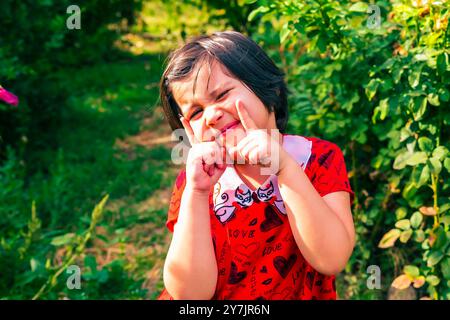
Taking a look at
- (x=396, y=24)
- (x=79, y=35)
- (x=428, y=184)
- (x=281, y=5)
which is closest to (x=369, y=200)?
(x=428, y=184)

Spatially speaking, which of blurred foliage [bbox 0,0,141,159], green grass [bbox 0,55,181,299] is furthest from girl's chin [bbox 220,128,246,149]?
blurred foliage [bbox 0,0,141,159]

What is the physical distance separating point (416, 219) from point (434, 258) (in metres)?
0.16

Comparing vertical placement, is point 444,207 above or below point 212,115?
below

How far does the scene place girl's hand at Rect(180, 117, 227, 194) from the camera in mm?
1624

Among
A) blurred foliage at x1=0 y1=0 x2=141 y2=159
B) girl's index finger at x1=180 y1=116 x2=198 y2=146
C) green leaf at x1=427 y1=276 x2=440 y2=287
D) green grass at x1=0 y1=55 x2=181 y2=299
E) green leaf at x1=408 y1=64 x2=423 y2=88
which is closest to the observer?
girl's index finger at x1=180 y1=116 x2=198 y2=146

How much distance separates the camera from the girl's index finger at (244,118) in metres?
1.64

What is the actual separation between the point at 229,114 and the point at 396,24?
1.09 meters

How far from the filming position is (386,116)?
2.66 meters

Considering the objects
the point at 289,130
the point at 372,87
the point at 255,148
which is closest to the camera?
the point at 255,148

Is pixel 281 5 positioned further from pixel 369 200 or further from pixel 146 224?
pixel 146 224

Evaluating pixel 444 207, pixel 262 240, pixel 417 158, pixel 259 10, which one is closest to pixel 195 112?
pixel 262 240

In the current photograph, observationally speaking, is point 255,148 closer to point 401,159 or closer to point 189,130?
point 189,130

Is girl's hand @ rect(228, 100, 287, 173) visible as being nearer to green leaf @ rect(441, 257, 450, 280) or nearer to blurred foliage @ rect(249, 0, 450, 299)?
blurred foliage @ rect(249, 0, 450, 299)

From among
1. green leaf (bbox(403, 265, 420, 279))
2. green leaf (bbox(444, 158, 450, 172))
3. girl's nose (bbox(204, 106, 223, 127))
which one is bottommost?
green leaf (bbox(403, 265, 420, 279))
